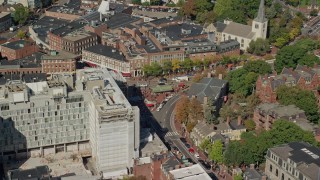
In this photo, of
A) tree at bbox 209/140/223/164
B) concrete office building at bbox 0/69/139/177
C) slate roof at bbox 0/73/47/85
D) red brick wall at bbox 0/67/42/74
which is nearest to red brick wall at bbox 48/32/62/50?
red brick wall at bbox 0/67/42/74

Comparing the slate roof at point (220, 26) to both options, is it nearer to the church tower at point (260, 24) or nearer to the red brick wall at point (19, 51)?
the church tower at point (260, 24)

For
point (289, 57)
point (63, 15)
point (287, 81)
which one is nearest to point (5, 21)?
point (63, 15)

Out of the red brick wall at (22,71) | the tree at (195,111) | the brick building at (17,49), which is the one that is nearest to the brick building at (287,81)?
the tree at (195,111)

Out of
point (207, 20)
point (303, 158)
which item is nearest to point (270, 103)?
point (303, 158)

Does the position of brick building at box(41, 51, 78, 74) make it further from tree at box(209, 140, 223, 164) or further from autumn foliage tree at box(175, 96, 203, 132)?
tree at box(209, 140, 223, 164)

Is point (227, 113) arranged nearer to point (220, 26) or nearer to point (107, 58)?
point (107, 58)

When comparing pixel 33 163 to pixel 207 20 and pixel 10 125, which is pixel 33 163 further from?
pixel 207 20
